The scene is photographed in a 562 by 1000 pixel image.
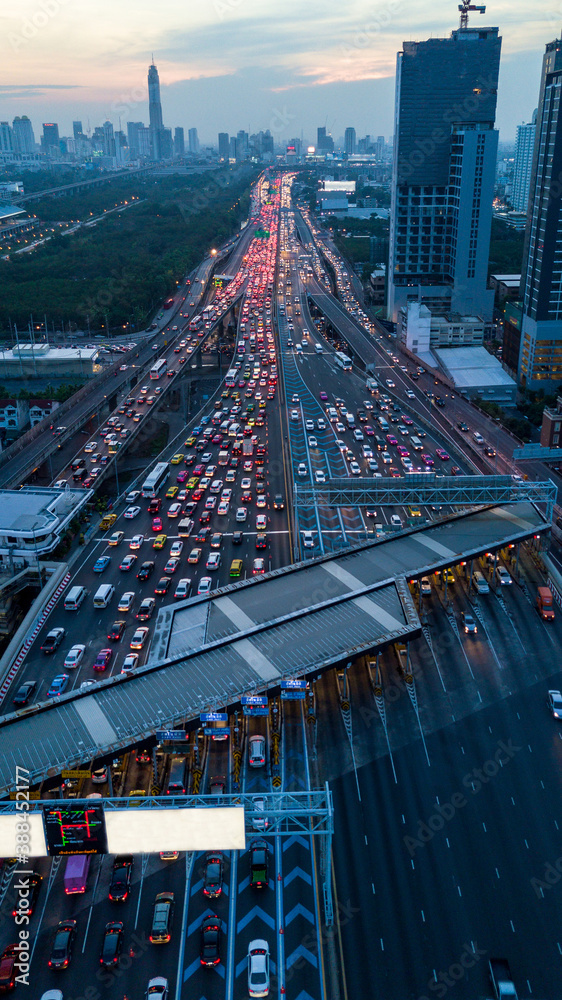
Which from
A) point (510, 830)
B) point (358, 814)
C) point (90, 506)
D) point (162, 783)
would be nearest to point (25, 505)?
point (90, 506)

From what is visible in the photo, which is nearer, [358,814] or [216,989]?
[216,989]

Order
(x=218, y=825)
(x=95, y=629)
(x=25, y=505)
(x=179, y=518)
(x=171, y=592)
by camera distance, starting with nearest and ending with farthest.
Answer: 1. (x=218, y=825)
2. (x=95, y=629)
3. (x=171, y=592)
4. (x=25, y=505)
5. (x=179, y=518)

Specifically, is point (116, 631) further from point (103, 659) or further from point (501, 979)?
point (501, 979)

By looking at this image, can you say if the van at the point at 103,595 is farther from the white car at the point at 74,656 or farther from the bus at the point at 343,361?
the bus at the point at 343,361

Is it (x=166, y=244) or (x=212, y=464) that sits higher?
(x=166, y=244)

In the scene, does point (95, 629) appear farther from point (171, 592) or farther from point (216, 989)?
point (216, 989)

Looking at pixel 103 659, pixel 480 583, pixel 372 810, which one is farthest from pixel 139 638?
pixel 480 583

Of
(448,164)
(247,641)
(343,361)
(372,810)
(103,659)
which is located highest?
(448,164)

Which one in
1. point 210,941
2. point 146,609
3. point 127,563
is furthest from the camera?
point 127,563

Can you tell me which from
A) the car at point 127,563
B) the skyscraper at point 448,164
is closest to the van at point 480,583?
the car at point 127,563
